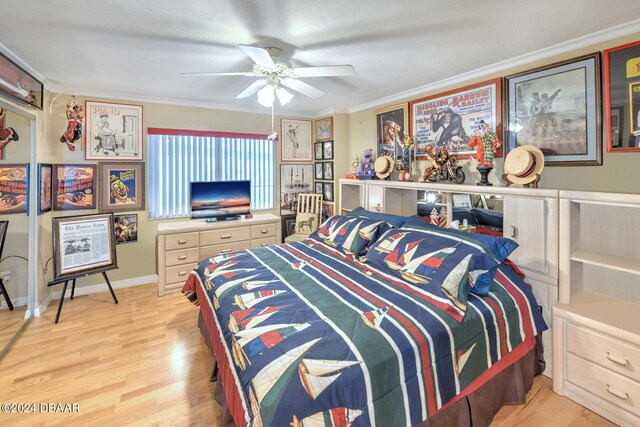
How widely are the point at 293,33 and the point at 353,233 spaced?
1.62 metres

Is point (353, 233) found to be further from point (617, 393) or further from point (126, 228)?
point (126, 228)

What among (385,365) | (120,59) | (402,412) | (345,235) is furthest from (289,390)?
(120,59)

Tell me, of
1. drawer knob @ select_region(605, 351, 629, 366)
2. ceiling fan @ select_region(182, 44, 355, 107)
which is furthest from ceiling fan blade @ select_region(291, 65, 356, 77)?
drawer knob @ select_region(605, 351, 629, 366)

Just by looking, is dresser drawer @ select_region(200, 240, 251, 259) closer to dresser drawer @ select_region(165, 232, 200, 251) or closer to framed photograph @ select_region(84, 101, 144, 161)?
dresser drawer @ select_region(165, 232, 200, 251)

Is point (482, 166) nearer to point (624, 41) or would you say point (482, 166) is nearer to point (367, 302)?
point (624, 41)

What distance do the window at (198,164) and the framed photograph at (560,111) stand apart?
10.7ft

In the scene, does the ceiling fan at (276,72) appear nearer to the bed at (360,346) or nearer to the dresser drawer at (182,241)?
the bed at (360,346)

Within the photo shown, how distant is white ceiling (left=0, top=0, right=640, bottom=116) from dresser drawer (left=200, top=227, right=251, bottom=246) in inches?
72.8

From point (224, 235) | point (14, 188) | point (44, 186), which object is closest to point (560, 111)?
point (224, 235)

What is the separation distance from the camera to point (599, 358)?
71.2 inches

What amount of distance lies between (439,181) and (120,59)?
10.2ft

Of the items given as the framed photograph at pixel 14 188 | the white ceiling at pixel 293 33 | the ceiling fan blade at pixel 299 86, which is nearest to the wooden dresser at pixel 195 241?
the framed photograph at pixel 14 188

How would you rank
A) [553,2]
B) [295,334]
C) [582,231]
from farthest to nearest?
1. [582,231]
2. [553,2]
3. [295,334]

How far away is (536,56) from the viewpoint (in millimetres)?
2389
